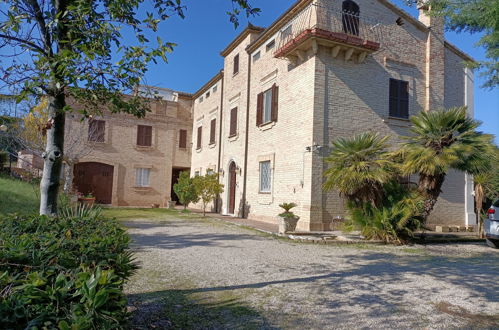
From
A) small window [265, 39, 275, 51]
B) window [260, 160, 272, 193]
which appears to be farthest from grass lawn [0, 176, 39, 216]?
small window [265, 39, 275, 51]

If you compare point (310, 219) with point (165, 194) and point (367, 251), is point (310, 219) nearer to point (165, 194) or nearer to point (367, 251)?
point (367, 251)

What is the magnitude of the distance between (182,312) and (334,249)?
5.55 meters

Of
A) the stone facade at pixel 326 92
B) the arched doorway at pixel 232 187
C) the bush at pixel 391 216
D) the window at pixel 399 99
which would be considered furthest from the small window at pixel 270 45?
the bush at pixel 391 216

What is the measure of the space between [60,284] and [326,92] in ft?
A: 37.1

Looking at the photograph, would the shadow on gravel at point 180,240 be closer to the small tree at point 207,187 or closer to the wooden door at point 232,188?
the small tree at point 207,187

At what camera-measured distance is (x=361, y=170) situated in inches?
380

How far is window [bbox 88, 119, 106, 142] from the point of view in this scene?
22.5 m

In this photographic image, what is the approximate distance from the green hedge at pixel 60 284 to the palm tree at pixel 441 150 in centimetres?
887

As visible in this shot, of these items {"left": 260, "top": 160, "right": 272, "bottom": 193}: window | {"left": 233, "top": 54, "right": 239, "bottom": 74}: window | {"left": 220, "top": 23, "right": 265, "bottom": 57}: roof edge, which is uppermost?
{"left": 220, "top": 23, "right": 265, "bottom": 57}: roof edge

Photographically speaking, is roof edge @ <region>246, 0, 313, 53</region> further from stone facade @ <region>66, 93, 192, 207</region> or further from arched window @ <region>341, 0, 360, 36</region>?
stone facade @ <region>66, 93, 192, 207</region>

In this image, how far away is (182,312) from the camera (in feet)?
13.1

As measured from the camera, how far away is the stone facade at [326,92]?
12000mm

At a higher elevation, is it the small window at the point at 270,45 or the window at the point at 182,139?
the small window at the point at 270,45

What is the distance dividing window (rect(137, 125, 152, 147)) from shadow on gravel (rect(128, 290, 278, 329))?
20.8 metres
